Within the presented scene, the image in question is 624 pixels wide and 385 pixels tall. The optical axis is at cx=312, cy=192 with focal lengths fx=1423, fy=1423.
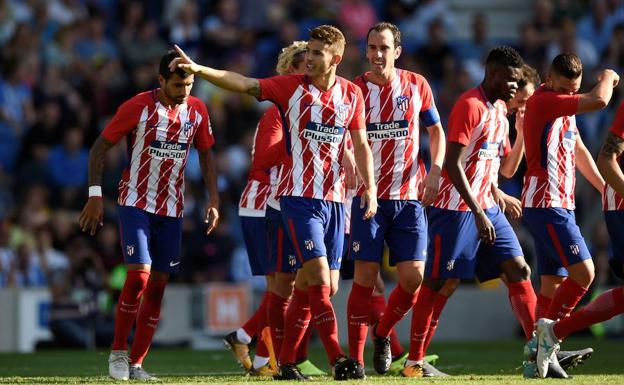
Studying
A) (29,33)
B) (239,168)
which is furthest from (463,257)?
(29,33)

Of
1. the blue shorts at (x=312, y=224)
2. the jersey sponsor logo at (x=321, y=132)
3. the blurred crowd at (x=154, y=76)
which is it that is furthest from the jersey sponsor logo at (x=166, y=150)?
the blurred crowd at (x=154, y=76)

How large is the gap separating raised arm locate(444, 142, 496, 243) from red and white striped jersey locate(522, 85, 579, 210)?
524 millimetres

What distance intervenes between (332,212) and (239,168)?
11.0m

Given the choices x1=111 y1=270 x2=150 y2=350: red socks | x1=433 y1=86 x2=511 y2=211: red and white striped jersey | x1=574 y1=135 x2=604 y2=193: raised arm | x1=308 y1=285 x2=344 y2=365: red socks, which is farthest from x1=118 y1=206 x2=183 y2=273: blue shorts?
x1=574 y1=135 x2=604 y2=193: raised arm

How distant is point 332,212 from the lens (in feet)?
34.1

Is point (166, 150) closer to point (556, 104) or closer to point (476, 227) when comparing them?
point (476, 227)

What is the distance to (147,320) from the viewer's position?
11.4 metres

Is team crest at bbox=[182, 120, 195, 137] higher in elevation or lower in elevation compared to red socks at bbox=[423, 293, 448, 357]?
higher

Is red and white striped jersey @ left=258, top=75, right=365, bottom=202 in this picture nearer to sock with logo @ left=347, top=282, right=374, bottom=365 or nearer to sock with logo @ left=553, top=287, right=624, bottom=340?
sock with logo @ left=347, top=282, right=374, bottom=365

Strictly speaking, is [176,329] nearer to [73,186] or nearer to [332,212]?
[73,186]

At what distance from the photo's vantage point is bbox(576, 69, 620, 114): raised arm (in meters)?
10.3

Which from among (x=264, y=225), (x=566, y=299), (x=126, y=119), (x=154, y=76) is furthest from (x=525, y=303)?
(x=154, y=76)

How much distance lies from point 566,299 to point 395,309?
1.45 m

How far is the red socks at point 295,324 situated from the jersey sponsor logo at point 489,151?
1.86 metres
